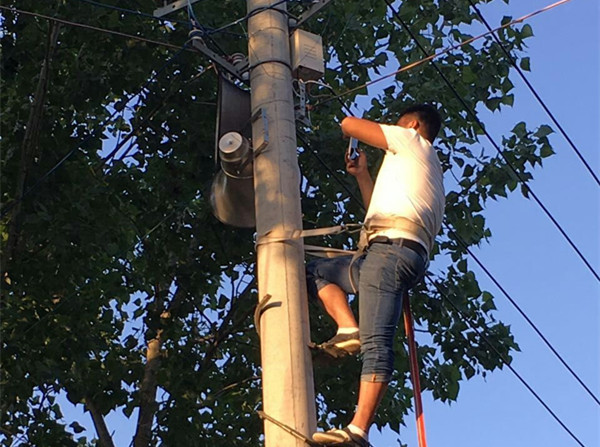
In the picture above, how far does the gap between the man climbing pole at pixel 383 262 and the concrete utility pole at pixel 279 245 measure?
0.21 meters

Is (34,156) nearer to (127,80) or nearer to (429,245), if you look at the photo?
(127,80)

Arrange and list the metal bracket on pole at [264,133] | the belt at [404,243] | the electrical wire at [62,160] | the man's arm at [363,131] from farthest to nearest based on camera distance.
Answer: the electrical wire at [62,160] < the metal bracket on pole at [264,133] < the man's arm at [363,131] < the belt at [404,243]

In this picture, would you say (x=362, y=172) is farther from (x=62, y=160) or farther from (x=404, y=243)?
(x=62, y=160)

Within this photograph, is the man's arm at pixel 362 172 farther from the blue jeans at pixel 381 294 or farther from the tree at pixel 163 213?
the tree at pixel 163 213

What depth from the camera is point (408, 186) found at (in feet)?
17.5

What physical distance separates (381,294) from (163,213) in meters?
6.03

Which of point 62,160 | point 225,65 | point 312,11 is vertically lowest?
point 225,65

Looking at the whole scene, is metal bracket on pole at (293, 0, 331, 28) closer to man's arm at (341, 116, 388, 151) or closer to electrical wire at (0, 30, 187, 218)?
man's arm at (341, 116, 388, 151)

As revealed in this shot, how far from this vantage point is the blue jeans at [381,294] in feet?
16.3

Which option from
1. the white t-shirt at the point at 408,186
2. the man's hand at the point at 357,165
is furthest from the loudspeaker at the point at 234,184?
the white t-shirt at the point at 408,186

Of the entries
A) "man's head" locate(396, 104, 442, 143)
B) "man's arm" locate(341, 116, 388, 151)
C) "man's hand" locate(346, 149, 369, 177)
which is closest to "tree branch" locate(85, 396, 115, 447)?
"man's hand" locate(346, 149, 369, 177)

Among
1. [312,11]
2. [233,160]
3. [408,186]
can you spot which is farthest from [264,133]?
[312,11]

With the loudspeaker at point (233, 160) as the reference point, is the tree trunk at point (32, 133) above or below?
above

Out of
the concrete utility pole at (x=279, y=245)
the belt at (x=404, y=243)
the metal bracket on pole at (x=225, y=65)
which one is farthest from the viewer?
the metal bracket on pole at (x=225, y=65)
